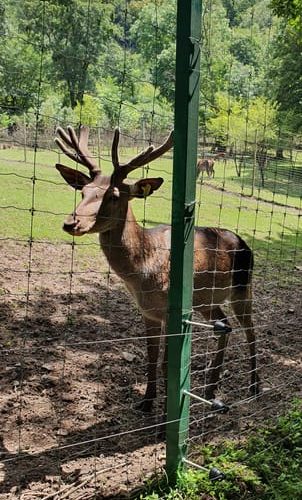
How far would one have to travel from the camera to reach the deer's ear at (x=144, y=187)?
3.96 m

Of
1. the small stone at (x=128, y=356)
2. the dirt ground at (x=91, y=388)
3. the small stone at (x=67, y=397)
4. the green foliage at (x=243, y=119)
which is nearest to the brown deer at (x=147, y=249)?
the dirt ground at (x=91, y=388)

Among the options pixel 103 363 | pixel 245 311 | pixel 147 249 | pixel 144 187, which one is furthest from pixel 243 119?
pixel 144 187

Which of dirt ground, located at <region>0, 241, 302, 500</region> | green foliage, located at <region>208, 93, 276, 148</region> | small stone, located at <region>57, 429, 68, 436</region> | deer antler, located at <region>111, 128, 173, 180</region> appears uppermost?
green foliage, located at <region>208, 93, 276, 148</region>

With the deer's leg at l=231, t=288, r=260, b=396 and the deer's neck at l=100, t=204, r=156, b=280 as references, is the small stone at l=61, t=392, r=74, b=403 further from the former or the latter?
the deer's leg at l=231, t=288, r=260, b=396

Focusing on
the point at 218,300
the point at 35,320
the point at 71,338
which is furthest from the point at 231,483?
the point at 35,320

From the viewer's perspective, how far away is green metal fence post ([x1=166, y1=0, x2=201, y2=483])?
2.85 meters

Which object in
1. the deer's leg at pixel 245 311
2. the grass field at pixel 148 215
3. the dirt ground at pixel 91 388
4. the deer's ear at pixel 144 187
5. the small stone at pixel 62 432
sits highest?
the deer's ear at pixel 144 187

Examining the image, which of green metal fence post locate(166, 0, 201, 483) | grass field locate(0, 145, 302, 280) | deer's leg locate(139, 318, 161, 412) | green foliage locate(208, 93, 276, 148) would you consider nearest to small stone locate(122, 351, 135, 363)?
deer's leg locate(139, 318, 161, 412)

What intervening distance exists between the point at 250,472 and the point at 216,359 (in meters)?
1.76

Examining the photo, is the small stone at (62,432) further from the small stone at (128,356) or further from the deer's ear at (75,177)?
the deer's ear at (75,177)

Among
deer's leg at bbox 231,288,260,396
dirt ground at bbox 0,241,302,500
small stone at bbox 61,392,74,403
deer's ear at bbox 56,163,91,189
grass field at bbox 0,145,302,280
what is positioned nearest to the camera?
dirt ground at bbox 0,241,302,500

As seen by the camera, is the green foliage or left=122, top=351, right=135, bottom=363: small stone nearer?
left=122, top=351, right=135, bottom=363: small stone

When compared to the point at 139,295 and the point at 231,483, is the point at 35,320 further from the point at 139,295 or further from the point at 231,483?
the point at 231,483

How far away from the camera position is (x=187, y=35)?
2.82 m
